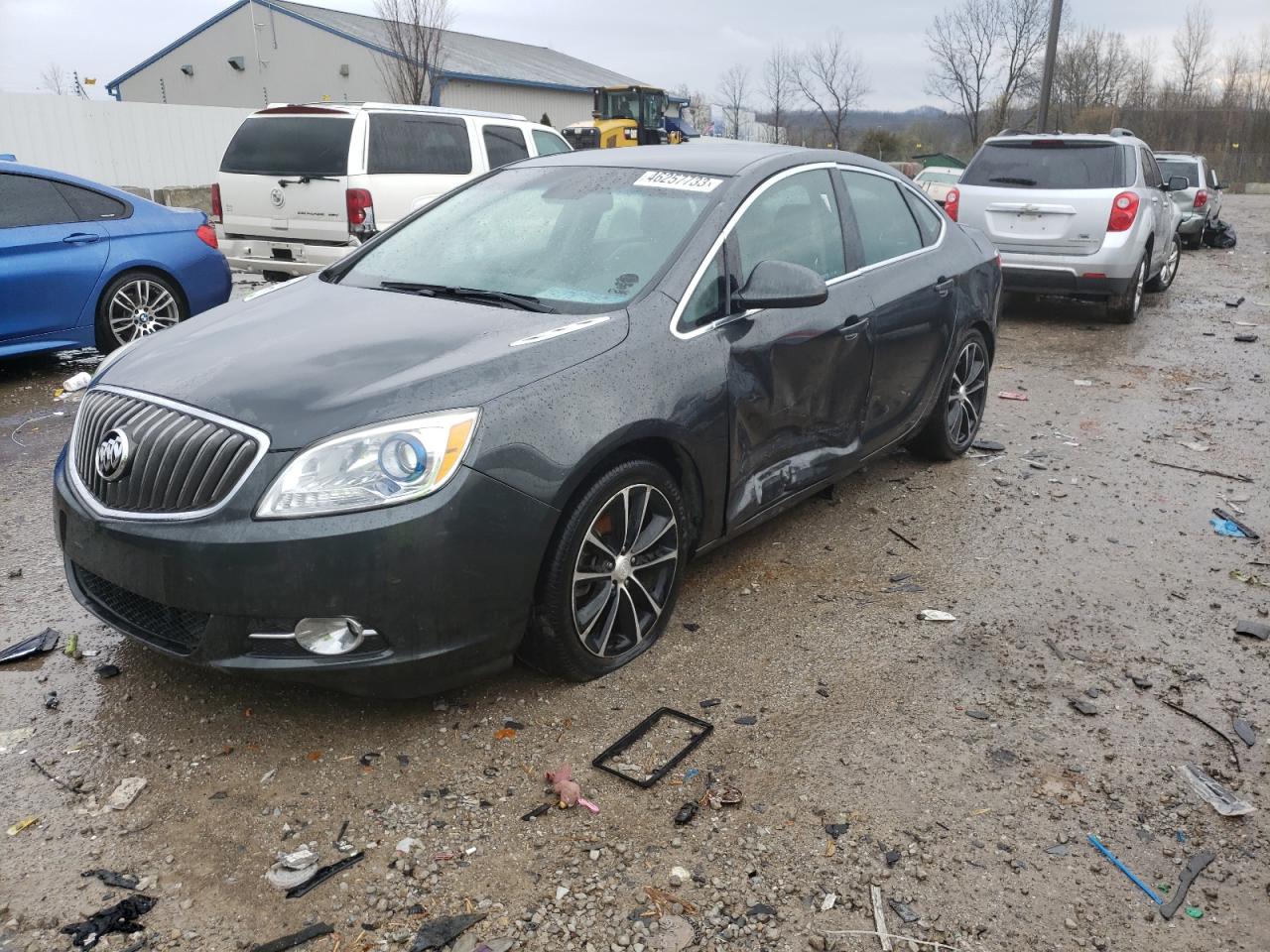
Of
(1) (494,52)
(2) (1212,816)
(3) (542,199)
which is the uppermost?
(1) (494,52)

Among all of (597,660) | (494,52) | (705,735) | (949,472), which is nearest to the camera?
(705,735)

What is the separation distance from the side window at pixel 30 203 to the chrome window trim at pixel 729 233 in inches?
230

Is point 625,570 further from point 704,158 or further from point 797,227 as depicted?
point 704,158

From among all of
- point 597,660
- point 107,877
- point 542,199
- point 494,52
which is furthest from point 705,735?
point 494,52

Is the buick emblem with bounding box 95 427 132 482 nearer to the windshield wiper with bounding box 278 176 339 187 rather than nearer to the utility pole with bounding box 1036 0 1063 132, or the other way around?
the windshield wiper with bounding box 278 176 339 187

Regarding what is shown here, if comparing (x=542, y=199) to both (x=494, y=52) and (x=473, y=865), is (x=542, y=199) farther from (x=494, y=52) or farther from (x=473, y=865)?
(x=494, y=52)

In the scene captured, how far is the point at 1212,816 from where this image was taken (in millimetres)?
2930

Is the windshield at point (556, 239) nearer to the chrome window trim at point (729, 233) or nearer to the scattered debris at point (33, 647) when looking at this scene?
the chrome window trim at point (729, 233)

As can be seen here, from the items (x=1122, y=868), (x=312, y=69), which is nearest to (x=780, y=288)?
(x=1122, y=868)

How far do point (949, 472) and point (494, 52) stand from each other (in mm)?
46411

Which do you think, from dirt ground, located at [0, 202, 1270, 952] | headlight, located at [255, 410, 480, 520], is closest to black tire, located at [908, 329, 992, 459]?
dirt ground, located at [0, 202, 1270, 952]

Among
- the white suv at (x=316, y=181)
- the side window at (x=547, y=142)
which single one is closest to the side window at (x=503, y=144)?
the side window at (x=547, y=142)

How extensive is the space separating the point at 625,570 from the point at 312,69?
140 feet

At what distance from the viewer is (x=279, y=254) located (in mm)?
9883
